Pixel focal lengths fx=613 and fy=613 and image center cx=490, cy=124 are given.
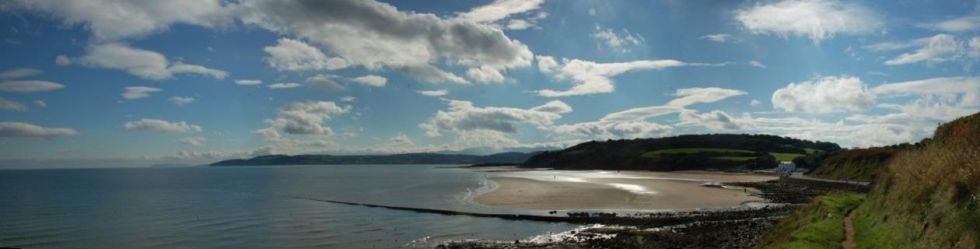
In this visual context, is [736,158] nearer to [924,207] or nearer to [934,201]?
[924,207]

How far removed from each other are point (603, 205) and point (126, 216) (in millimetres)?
50683

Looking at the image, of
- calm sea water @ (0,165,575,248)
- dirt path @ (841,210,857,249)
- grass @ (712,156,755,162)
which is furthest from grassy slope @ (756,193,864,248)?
grass @ (712,156,755,162)

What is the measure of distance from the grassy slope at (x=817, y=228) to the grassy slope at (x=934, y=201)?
1000 millimetres

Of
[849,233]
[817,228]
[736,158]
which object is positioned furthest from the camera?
[736,158]

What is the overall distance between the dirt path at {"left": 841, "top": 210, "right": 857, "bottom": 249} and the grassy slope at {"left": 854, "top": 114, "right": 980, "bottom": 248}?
307 millimetres

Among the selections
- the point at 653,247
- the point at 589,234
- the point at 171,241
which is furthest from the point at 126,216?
the point at 653,247

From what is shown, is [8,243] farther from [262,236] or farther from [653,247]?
[653,247]

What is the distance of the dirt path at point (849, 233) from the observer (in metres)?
23.0

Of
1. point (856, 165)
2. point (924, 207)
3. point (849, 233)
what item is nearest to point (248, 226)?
point (849, 233)

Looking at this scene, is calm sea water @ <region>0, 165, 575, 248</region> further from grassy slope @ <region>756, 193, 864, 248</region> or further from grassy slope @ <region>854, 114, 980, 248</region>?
grassy slope @ <region>854, 114, 980, 248</region>

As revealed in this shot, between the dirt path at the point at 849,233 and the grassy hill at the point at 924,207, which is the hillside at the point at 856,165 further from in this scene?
the grassy hill at the point at 924,207

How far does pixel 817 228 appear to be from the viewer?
26.4 m

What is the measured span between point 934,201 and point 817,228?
883 centimetres

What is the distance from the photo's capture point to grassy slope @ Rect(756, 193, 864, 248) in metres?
23.5
